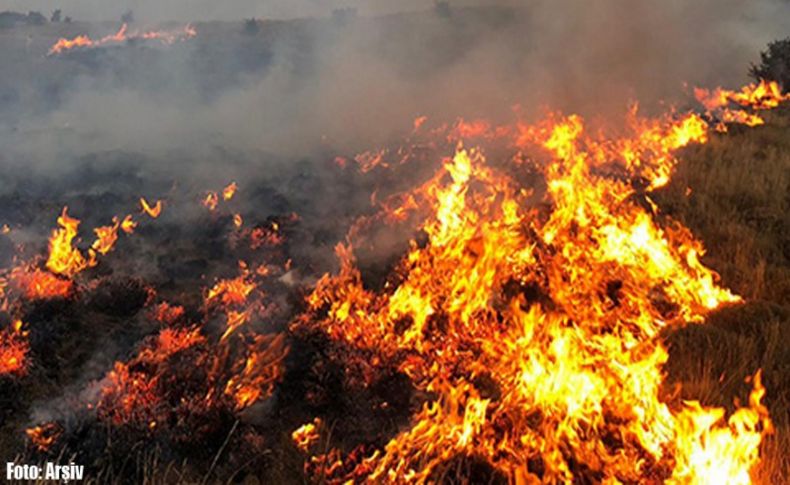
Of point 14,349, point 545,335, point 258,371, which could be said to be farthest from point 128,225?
point 545,335

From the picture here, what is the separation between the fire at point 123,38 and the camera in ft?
100

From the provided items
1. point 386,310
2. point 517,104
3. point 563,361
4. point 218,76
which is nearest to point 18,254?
point 386,310

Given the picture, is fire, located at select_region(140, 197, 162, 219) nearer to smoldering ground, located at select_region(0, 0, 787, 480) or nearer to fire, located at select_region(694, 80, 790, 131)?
smoldering ground, located at select_region(0, 0, 787, 480)

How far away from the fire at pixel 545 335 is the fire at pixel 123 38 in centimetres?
3073

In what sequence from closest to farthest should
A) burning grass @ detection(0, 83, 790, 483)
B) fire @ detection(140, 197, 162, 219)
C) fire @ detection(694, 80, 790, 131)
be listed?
burning grass @ detection(0, 83, 790, 483) → fire @ detection(140, 197, 162, 219) → fire @ detection(694, 80, 790, 131)

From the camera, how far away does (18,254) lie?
26.6 ft

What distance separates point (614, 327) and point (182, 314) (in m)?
4.86

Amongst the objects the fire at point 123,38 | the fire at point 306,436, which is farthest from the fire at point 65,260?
the fire at point 123,38

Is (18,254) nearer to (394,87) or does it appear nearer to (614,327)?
(614,327)

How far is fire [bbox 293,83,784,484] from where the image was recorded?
11.3 feet

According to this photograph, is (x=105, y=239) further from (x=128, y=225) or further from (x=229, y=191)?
(x=229, y=191)

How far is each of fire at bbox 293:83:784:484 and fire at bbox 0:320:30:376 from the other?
2.75 metres

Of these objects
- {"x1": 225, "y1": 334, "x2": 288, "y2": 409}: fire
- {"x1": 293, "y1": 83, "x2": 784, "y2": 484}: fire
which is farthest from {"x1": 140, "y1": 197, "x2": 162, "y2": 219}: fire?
{"x1": 225, "y1": 334, "x2": 288, "y2": 409}: fire

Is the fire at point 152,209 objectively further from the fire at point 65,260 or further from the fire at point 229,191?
the fire at point 65,260
